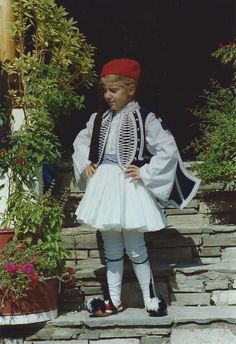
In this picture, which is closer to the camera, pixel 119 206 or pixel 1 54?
pixel 119 206

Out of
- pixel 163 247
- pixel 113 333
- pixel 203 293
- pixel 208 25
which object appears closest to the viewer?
pixel 113 333

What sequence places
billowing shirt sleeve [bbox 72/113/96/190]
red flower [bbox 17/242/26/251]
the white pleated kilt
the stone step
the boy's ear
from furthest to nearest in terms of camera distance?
billowing shirt sleeve [bbox 72/113/96/190]
the boy's ear
red flower [bbox 17/242/26/251]
the white pleated kilt
the stone step

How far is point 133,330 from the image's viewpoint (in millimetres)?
4840

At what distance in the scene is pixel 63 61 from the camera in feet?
17.6

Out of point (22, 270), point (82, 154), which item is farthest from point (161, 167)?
point (22, 270)

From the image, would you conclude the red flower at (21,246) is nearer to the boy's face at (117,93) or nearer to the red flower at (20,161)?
the red flower at (20,161)

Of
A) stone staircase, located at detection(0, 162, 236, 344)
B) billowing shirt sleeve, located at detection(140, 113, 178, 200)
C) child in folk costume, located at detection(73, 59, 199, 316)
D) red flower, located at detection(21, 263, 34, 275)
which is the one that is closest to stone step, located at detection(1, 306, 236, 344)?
stone staircase, located at detection(0, 162, 236, 344)

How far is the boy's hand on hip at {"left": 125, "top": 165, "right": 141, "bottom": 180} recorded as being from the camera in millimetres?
4988

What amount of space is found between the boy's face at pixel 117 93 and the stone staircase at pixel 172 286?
1129mm

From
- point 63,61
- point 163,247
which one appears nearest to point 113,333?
point 163,247

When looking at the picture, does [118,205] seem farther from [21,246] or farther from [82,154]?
[21,246]

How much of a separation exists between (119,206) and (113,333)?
79 cm

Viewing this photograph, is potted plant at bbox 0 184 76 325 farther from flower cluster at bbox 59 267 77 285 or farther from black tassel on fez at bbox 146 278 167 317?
black tassel on fez at bbox 146 278 167 317

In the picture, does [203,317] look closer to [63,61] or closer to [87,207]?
[87,207]
